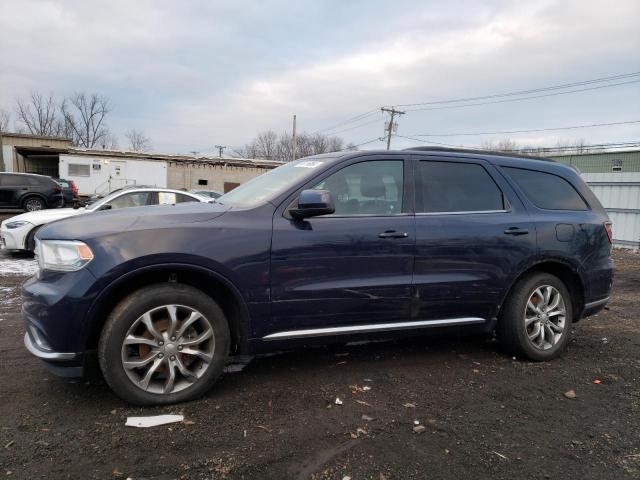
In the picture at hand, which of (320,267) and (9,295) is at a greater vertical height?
(320,267)

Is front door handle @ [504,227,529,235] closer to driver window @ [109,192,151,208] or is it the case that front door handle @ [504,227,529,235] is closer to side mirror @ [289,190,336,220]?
side mirror @ [289,190,336,220]

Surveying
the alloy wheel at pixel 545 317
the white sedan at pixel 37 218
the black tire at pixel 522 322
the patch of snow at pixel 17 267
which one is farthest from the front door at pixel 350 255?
the white sedan at pixel 37 218

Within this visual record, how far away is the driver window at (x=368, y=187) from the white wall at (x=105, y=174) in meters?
23.3

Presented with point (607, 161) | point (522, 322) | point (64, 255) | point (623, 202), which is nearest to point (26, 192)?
point (64, 255)

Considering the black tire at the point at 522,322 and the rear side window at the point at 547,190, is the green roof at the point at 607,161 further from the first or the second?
the black tire at the point at 522,322

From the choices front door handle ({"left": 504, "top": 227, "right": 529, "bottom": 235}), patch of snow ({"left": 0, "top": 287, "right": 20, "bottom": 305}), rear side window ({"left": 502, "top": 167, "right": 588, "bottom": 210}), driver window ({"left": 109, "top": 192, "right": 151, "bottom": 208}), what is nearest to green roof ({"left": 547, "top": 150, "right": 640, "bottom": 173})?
rear side window ({"left": 502, "top": 167, "right": 588, "bottom": 210})

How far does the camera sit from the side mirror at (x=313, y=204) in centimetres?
301

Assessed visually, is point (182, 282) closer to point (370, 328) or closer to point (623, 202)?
point (370, 328)

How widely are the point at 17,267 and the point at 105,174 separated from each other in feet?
59.5

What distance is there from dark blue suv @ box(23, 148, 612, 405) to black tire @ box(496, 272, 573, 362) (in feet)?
0.04

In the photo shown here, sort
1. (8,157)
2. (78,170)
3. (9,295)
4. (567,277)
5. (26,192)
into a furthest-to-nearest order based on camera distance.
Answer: (8,157), (78,170), (26,192), (9,295), (567,277)

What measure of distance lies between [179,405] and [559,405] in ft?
8.67

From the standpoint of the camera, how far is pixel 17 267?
24.6ft

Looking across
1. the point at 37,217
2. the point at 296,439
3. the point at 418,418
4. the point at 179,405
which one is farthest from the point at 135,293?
the point at 37,217
